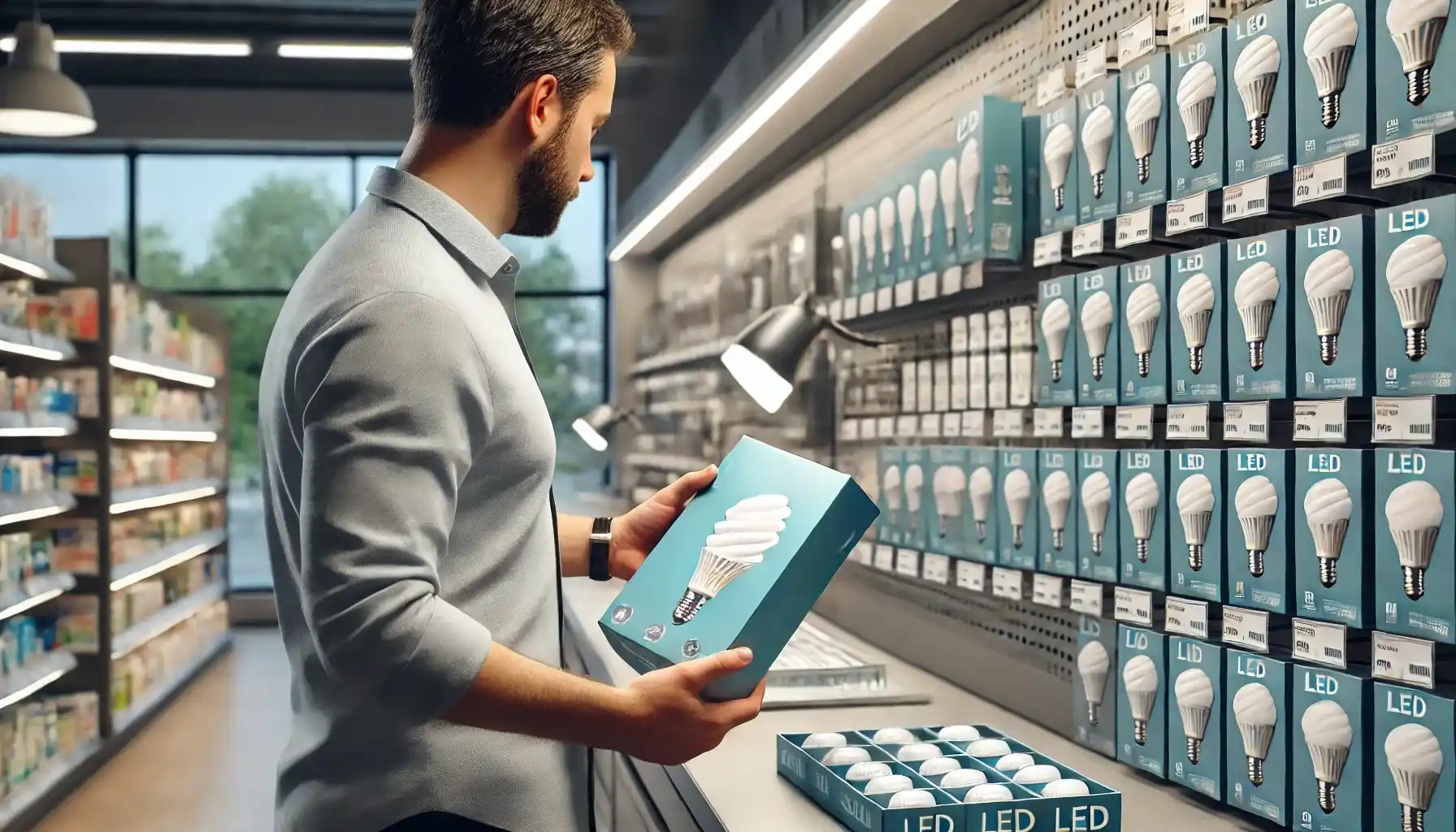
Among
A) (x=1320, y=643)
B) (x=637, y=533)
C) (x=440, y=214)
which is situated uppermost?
(x=440, y=214)

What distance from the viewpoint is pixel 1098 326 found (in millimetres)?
2107

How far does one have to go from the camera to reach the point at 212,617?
883 cm

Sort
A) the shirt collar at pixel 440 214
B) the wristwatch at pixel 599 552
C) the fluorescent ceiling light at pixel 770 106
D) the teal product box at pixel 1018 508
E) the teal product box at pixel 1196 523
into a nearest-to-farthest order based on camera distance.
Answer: the shirt collar at pixel 440 214 → the teal product box at pixel 1196 523 → the wristwatch at pixel 599 552 → the teal product box at pixel 1018 508 → the fluorescent ceiling light at pixel 770 106

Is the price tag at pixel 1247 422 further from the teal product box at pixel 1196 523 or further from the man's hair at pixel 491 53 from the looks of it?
the man's hair at pixel 491 53

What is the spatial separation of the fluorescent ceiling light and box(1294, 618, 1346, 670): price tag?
1.41 metres

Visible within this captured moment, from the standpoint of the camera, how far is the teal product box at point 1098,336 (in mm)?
2074

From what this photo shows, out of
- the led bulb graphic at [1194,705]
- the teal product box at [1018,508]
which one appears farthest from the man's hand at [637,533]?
the led bulb graphic at [1194,705]

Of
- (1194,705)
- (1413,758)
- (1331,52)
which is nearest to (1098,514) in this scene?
(1194,705)

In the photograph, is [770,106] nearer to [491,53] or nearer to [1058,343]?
[1058,343]

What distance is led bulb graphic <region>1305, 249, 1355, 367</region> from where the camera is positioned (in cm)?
156

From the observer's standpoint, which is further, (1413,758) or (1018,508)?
(1018,508)

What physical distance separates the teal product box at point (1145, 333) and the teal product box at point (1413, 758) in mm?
606

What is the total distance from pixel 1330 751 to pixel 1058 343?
89 centimetres

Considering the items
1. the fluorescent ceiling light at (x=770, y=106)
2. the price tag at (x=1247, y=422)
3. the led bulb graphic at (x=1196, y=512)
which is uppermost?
the fluorescent ceiling light at (x=770, y=106)
